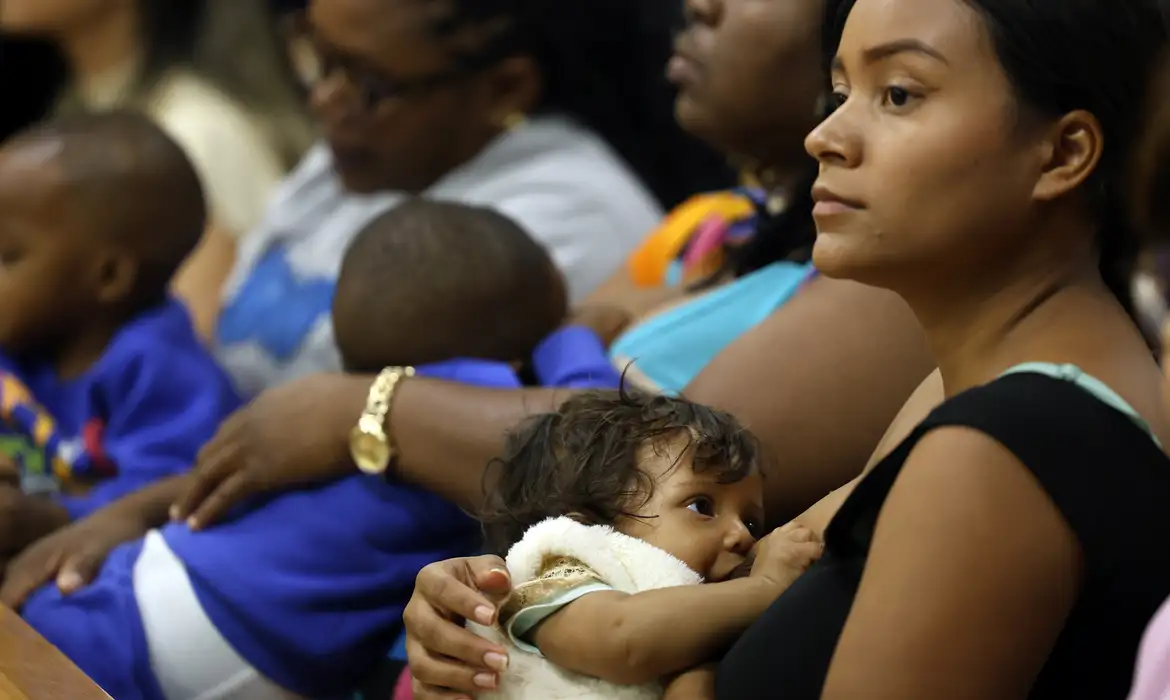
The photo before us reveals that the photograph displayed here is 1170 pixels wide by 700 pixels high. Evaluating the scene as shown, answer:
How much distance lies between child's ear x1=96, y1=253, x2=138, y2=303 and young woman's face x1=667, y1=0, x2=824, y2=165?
68 centimetres

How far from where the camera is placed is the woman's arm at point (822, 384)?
1.20 meters

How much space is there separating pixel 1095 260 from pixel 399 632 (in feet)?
2.39

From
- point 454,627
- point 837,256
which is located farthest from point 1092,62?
point 454,627

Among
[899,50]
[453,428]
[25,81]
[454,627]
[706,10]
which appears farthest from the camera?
[25,81]

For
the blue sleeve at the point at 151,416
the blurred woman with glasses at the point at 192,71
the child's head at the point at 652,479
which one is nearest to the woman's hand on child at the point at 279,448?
the blue sleeve at the point at 151,416

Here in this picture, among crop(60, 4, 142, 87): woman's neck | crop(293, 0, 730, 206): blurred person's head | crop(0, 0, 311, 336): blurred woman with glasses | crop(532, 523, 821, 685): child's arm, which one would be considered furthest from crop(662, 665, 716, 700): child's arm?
crop(60, 4, 142, 87): woman's neck

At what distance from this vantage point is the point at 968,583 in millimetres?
833

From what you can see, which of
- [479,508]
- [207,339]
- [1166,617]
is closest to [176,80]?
[207,339]

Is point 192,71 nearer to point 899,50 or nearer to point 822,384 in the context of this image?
point 822,384

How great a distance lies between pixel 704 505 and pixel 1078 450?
1.04ft

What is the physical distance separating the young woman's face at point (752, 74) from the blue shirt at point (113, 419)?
25.3 inches

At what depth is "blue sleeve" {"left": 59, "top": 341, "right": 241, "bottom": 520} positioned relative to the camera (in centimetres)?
171

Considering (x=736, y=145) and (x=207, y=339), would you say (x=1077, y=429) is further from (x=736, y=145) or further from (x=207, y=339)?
(x=207, y=339)

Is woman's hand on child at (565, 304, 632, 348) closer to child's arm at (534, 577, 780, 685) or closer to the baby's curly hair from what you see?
the baby's curly hair
